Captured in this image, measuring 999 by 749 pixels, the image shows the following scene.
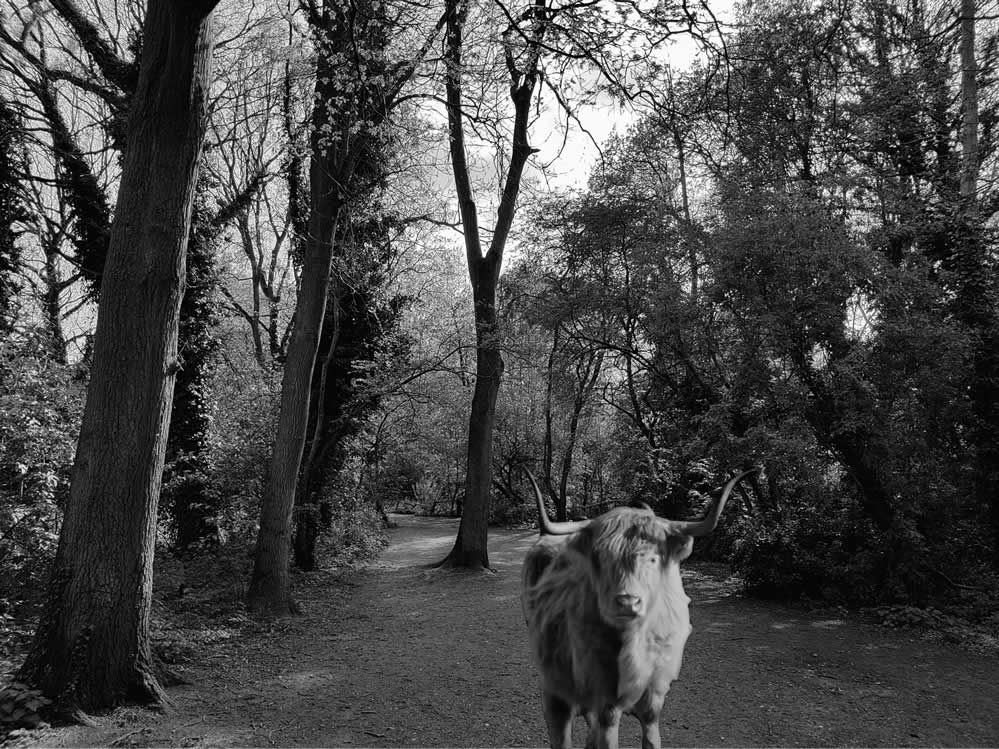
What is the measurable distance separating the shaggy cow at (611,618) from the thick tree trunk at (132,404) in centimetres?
472

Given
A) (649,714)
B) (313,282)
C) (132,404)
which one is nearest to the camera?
(649,714)

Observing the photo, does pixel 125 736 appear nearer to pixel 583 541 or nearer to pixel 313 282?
pixel 583 541

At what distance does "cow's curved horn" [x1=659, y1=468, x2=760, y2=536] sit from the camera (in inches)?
79.8

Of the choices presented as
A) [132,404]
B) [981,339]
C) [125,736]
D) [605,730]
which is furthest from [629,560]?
[981,339]

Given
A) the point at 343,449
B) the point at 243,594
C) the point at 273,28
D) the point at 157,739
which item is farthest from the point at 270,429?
the point at 273,28

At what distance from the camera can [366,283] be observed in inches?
A: 567

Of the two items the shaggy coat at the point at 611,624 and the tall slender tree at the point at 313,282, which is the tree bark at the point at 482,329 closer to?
the tall slender tree at the point at 313,282

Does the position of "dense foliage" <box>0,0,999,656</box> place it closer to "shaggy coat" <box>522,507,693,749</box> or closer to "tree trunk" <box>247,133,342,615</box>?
"tree trunk" <box>247,133,342,615</box>

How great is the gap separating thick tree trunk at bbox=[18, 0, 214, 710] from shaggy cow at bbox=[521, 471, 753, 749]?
4716mm

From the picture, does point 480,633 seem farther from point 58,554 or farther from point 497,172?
point 497,172

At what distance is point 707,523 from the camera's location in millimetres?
2047

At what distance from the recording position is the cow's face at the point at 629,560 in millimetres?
1939

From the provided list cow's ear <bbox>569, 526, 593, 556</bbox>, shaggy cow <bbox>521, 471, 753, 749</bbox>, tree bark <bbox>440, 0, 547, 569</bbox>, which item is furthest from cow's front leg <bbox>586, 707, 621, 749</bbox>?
tree bark <bbox>440, 0, 547, 569</bbox>

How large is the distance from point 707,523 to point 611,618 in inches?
18.2
